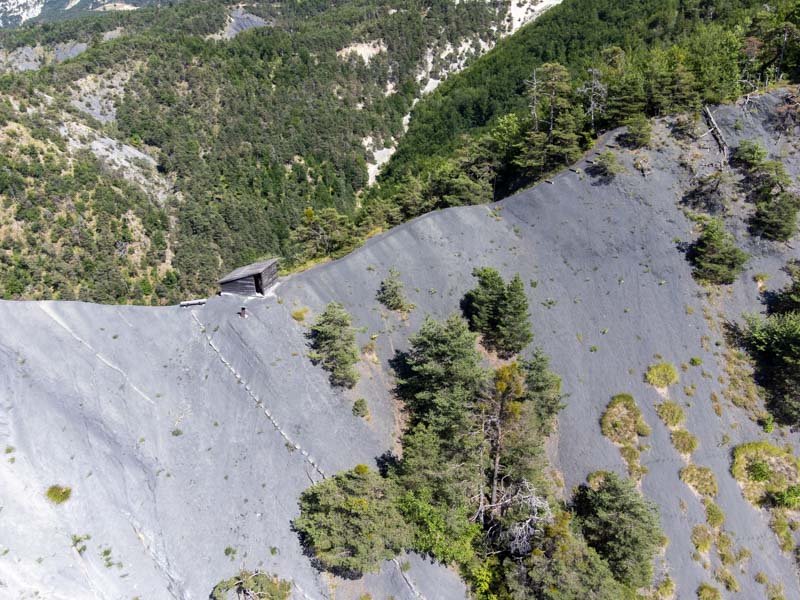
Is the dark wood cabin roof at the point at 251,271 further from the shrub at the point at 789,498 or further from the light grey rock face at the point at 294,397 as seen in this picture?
the shrub at the point at 789,498

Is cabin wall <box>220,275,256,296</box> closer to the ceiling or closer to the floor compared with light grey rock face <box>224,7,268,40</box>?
closer to the floor

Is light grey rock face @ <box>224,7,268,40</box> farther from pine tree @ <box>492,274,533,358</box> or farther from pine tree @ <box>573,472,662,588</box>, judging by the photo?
pine tree @ <box>573,472,662,588</box>

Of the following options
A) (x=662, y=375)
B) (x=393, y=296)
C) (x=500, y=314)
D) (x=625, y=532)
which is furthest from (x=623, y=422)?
(x=393, y=296)

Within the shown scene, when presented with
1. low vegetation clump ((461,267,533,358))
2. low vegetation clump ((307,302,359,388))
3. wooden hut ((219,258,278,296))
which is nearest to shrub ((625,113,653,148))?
low vegetation clump ((461,267,533,358))

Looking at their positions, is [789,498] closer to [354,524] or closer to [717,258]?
[717,258]

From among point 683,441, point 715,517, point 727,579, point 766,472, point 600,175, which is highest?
point 600,175

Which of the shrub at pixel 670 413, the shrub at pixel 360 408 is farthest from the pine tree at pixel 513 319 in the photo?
the shrub at pixel 360 408

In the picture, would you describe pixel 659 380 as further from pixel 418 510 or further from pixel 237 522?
pixel 237 522
